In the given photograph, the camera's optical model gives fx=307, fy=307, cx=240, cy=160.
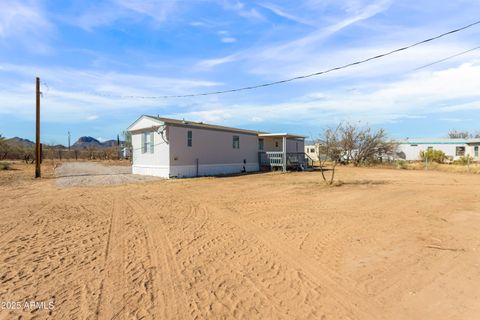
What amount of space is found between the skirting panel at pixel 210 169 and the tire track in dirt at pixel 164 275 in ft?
33.3

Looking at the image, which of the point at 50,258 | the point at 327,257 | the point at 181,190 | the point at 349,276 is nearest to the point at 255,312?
the point at 349,276

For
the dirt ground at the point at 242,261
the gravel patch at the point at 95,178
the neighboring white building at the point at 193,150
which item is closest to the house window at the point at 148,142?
the neighboring white building at the point at 193,150

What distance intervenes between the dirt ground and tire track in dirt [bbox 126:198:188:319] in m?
0.02

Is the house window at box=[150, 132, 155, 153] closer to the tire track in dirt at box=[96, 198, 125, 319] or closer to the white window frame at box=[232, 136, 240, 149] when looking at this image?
the white window frame at box=[232, 136, 240, 149]

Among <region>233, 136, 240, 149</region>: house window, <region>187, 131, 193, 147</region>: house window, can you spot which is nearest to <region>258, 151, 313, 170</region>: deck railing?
<region>233, 136, 240, 149</region>: house window

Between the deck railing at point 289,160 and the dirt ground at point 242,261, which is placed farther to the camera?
the deck railing at point 289,160

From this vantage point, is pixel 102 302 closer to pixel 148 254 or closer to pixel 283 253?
pixel 148 254

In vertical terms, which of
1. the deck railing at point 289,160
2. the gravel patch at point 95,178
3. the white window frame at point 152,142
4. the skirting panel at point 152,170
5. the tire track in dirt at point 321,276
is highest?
the white window frame at point 152,142

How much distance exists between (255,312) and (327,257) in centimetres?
193

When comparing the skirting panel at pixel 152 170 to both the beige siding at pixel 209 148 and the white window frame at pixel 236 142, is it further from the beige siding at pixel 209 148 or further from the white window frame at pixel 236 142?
the white window frame at pixel 236 142

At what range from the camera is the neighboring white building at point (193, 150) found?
16.5 m

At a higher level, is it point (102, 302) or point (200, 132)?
point (200, 132)

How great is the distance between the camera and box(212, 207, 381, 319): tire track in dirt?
3.09 m

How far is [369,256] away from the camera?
15.1 ft
